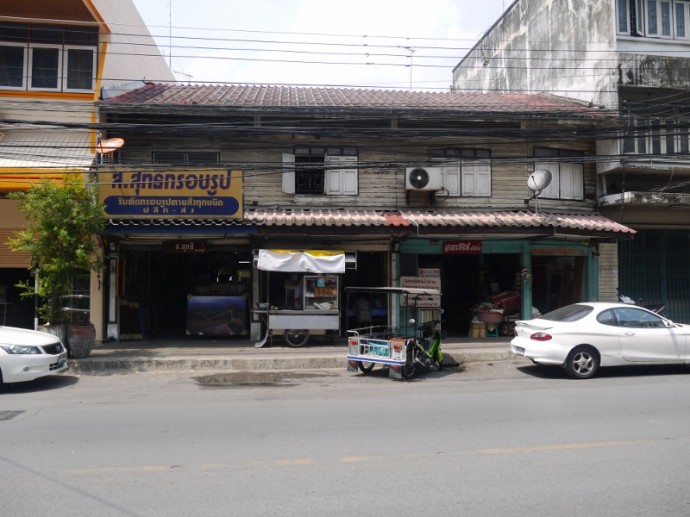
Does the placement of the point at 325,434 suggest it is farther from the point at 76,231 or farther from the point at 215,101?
the point at 215,101

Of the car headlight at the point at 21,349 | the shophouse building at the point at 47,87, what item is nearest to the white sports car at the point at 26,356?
the car headlight at the point at 21,349

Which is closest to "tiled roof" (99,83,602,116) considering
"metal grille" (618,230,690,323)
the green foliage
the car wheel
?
the green foliage

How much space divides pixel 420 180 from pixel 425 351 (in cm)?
567

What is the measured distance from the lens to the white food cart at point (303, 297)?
14695 mm

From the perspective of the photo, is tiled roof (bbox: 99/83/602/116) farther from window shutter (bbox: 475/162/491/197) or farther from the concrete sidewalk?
Answer: the concrete sidewalk

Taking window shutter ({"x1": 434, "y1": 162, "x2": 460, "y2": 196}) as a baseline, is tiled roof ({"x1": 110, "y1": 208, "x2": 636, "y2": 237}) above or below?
below

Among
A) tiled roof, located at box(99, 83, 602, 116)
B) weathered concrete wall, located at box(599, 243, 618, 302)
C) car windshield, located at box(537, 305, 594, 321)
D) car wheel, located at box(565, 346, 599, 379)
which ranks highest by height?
tiled roof, located at box(99, 83, 602, 116)

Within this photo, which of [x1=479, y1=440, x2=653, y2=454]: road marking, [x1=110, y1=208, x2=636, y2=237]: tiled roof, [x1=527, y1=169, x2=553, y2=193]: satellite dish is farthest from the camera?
[x1=527, y1=169, x2=553, y2=193]: satellite dish

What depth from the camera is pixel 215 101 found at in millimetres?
16656

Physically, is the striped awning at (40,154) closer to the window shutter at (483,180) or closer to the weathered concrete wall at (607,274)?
the window shutter at (483,180)

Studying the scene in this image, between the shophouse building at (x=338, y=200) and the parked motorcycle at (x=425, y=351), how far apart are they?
3353 mm

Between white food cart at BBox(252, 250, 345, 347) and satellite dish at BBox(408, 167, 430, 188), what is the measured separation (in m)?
2.92

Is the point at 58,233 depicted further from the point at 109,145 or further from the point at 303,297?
the point at 303,297

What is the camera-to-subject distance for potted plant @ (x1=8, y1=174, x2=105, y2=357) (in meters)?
12.7
